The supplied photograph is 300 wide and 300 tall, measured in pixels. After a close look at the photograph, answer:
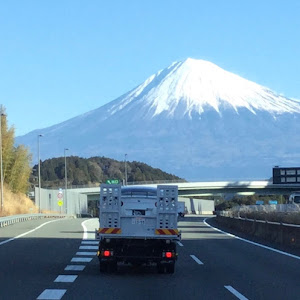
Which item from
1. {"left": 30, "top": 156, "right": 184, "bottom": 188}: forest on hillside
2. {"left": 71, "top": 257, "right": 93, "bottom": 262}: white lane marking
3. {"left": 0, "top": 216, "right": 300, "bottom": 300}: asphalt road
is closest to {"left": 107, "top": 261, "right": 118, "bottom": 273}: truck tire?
{"left": 0, "top": 216, "right": 300, "bottom": 300}: asphalt road

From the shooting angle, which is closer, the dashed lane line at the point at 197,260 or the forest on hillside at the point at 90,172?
the dashed lane line at the point at 197,260

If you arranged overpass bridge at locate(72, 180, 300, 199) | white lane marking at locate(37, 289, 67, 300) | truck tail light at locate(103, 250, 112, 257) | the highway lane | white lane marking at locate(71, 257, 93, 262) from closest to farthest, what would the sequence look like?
white lane marking at locate(37, 289, 67, 300)
the highway lane
truck tail light at locate(103, 250, 112, 257)
white lane marking at locate(71, 257, 93, 262)
overpass bridge at locate(72, 180, 300, 199)

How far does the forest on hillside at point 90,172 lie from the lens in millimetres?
141250

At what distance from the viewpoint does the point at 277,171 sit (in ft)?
254

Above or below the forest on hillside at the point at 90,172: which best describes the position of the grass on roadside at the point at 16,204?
below

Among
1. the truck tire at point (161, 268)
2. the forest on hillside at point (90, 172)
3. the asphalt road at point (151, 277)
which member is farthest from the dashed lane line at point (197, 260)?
the forest on hillside at point (90, 172)

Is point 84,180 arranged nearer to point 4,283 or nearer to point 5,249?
point 5,249

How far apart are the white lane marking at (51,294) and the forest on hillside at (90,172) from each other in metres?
121

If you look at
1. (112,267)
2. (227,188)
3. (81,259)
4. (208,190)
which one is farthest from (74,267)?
(208,190)

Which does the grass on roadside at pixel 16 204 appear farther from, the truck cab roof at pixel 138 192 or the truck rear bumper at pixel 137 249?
the truck rear bumper at pixel 137 249

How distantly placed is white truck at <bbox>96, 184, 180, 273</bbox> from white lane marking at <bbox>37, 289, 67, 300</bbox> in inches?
115

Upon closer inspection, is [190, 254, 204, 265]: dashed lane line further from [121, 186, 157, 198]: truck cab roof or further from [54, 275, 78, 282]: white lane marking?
[54, 275, 78, 282]: white lane marking

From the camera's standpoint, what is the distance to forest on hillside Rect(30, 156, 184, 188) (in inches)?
5561

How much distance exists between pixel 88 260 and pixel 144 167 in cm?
14576
